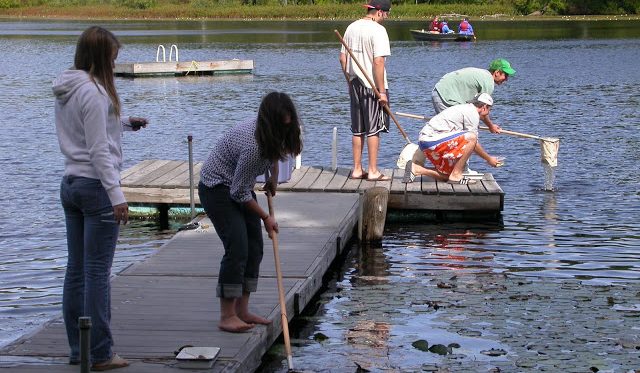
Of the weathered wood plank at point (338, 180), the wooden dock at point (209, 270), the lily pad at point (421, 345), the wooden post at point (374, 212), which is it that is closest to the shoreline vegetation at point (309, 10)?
the weathered wood plank at point (338, 180)

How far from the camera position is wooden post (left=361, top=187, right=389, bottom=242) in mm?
11703

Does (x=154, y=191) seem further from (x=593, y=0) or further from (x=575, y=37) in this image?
(x=593, y=0)

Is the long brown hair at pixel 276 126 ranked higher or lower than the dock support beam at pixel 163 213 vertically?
higher

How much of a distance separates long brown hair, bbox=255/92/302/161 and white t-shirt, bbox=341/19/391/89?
5671 millimetres

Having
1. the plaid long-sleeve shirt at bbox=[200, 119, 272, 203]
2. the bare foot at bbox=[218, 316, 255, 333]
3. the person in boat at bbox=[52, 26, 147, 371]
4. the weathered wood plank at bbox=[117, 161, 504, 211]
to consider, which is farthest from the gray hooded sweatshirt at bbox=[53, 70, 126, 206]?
the weathered wood plank at bbox=[117, 161, 504, 211]

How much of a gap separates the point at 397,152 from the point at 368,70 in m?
7.24

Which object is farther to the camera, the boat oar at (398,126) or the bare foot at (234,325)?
the boat oar at (398,126)

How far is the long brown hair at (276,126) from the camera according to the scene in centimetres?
663

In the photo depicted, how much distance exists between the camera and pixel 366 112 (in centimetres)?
1256

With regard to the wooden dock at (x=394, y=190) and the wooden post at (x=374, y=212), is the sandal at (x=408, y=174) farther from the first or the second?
the wooden post at (x=374, y=212)

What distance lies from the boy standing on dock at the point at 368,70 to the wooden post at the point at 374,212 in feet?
→ 3.17

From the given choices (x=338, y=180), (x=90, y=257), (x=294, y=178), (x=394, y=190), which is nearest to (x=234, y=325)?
(x=90, y=257)

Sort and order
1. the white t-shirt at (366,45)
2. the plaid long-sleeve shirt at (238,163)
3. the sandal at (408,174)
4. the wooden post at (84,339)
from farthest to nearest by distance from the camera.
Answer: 1. the sandal at (408,174)
2. the white t-shirt at (366,45)
3. the plaid long-sleeve shirt at (238,163)
4. the wooden post at (84,339)

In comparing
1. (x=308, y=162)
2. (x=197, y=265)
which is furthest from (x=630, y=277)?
(x=308, y=162)
